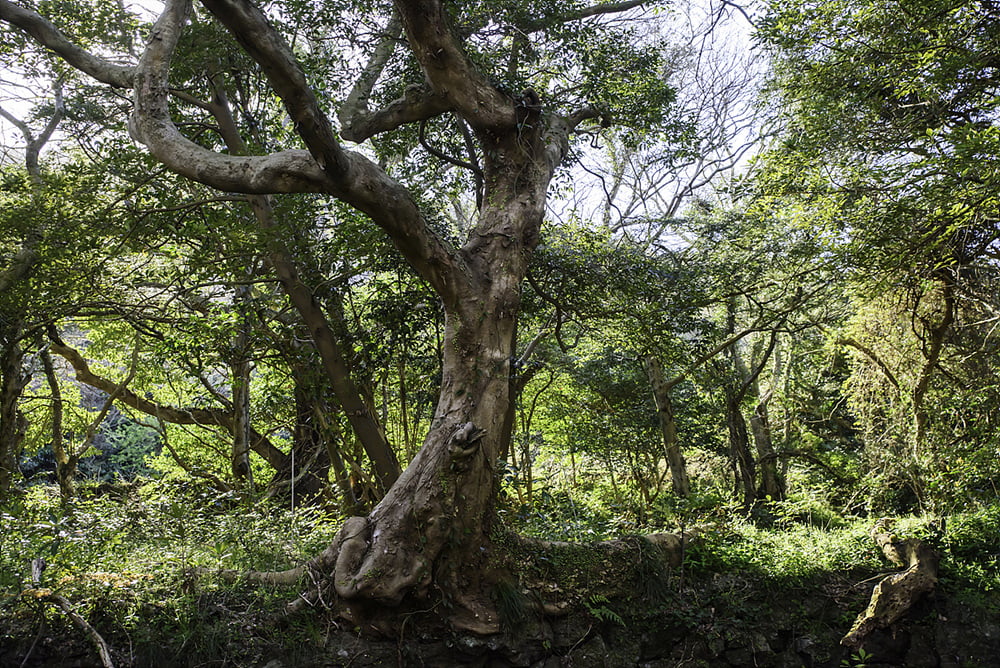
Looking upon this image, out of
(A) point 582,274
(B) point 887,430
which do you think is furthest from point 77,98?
(B) point 887,430

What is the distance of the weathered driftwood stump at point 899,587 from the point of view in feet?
14.9

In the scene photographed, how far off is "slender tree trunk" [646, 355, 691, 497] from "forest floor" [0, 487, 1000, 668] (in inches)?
89.6

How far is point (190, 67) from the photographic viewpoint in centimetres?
547

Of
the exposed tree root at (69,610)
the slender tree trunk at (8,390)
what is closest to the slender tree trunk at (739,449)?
the exposed tree root at (69,610)

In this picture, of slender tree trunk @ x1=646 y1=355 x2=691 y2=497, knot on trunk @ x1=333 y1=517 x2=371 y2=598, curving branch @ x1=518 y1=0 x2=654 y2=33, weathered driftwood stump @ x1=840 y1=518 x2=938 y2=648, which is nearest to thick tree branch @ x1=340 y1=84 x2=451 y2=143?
curving branch @ x1=518 y1=0 x2=654 y2=33

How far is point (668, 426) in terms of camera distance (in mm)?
8242

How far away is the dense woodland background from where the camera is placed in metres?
4.06

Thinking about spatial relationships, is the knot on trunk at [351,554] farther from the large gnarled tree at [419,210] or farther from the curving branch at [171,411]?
the curving branch at [171,411]

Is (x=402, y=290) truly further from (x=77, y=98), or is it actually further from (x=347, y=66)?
(x=77, y=98)

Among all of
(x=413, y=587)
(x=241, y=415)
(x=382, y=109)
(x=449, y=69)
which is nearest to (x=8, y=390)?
(x=241, y=415)

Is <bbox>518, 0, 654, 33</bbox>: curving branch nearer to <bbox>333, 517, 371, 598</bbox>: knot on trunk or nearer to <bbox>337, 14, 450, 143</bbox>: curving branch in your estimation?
<bbox>337, 14, 450, 143</bbox>: curving branch

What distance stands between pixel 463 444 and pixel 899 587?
3550 millimetres

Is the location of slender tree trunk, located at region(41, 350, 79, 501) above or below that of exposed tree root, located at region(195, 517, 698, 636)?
above

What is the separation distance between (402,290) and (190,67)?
2.63 m
